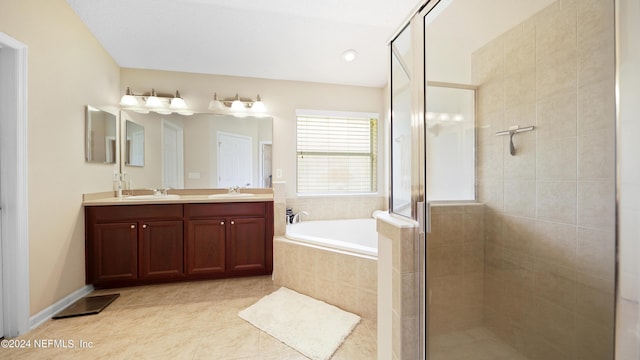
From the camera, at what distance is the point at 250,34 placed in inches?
95.0

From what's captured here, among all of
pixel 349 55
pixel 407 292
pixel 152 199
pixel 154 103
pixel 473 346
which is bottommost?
pixel 473 346

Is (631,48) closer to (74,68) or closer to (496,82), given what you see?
(496,82)

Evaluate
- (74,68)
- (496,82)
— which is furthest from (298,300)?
(74,68)

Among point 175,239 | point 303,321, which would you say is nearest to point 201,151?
point 175,239

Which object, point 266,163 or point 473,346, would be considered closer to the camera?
point 473,346

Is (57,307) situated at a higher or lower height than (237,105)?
lower

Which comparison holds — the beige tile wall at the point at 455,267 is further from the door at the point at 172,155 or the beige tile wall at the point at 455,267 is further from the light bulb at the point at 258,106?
the door at the point at 172,155

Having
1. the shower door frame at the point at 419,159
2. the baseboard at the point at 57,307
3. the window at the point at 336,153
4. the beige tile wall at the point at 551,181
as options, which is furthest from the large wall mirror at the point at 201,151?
the beige tile wall at the point at 551,181

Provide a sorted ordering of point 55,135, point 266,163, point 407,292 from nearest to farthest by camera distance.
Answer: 1. point 407,292
2. point 55,135
3. point 266,163

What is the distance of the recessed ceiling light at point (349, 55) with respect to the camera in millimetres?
2609

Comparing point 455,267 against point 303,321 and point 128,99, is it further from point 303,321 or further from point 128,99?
point 128,99

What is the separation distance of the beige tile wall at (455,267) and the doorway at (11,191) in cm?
255

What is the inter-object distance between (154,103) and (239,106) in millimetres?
949

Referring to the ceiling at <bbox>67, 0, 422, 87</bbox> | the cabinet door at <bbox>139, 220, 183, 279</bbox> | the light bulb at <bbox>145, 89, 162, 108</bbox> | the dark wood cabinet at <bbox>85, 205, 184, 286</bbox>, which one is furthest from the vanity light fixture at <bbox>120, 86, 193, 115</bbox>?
the cabinet door at <bbox>139, 220, 183, 279</bbox>
